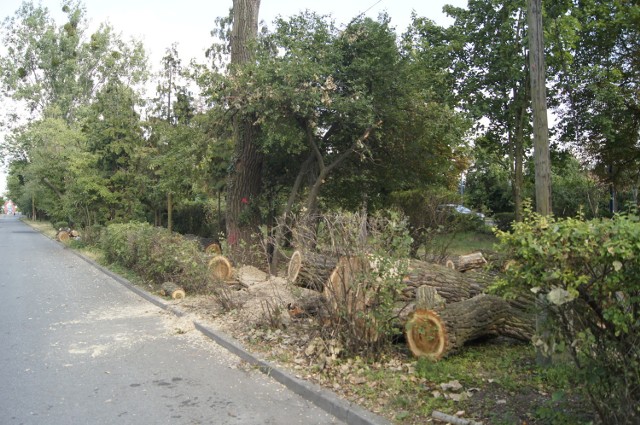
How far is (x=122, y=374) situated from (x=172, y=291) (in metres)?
4.70

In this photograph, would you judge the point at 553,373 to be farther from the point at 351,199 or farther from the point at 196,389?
the point at 351,199

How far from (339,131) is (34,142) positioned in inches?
1328

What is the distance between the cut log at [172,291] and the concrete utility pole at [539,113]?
7412 mm

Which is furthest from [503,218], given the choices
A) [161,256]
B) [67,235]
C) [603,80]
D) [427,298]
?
[67,235]

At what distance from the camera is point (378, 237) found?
5695mm

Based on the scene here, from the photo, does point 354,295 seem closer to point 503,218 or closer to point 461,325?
point 461,325

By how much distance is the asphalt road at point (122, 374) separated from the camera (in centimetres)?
475

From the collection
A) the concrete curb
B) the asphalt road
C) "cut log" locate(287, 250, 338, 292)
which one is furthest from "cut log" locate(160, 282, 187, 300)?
"cut log" locate(287, 250, 338, 292)

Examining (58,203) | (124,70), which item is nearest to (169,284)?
(58,203)

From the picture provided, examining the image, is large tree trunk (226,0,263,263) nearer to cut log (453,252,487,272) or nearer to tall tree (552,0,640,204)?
cut log (453,252,487,272)

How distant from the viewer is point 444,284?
7629 millimetres

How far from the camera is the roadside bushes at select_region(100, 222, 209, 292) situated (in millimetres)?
10469

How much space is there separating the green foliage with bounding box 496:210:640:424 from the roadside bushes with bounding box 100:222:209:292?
7631 millimetres

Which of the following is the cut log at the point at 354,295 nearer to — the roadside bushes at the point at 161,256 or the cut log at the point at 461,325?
the cut log at the point at 461,325
